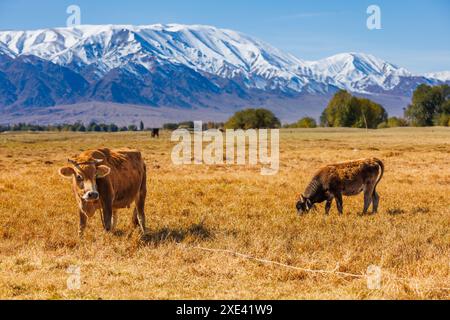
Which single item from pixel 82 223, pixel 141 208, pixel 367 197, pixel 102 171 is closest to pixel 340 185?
pixel 367 197

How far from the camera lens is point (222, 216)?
46.2 ft

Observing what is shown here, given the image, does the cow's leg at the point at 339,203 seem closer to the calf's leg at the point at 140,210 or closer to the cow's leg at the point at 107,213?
the calf's leg at the point at 140,210

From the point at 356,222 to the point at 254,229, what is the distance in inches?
97.4

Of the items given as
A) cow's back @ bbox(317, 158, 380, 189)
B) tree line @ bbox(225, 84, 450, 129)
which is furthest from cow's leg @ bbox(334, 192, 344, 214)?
tree line @ bbox(225, 84, 450, 129)

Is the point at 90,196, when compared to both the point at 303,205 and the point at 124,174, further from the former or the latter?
the point at 303,205

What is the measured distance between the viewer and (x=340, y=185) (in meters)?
14.9

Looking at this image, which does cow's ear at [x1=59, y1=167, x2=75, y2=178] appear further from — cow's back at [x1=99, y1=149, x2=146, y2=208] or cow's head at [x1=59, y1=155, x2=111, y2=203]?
cow's back at [x1=99, y1=149, x2=146, y2=208]

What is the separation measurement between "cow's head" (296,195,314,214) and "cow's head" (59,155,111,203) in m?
5.66

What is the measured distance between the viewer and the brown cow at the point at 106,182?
10.7 meters

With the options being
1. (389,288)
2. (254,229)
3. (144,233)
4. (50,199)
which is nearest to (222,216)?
(254,229)

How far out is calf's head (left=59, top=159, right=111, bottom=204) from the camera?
10.6m

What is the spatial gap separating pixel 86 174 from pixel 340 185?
7052mm
